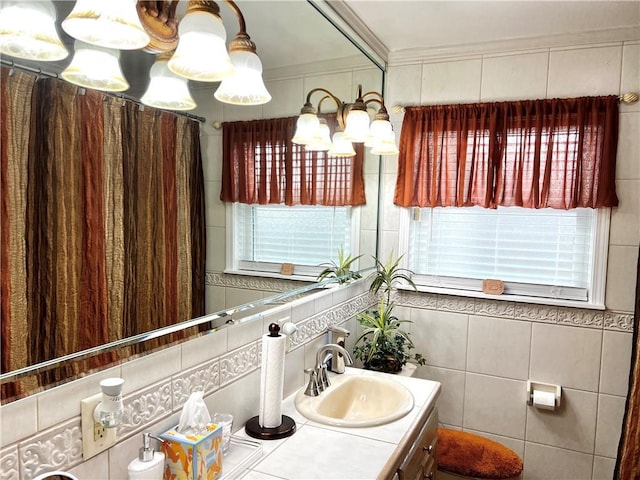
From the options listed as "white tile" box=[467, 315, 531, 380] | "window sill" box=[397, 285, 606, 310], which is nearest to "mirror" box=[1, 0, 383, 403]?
"window sill" box=[397, 285, 606, 310]

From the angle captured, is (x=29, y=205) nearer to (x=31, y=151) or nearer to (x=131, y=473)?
(x=31, y=151)

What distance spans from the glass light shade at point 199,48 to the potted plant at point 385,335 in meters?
1.57

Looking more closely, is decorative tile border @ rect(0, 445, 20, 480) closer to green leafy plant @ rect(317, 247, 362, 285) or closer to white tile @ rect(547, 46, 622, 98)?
green leafy plant @ rect(317, 247, 362, 285)

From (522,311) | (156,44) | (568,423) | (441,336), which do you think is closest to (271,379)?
(156,44)

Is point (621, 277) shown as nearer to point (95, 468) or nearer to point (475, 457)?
point (475, 457)

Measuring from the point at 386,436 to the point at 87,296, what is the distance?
960 mm

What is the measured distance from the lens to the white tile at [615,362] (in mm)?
2266

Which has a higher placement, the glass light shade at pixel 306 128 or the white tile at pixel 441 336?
the glass light shade at pixel 306 128

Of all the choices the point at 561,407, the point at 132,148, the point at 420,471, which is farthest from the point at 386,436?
the point at 561,407

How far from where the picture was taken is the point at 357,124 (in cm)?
200

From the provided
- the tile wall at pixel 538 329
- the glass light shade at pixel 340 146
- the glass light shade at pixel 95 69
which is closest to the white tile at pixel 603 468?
the tile wall at pixel 538 329

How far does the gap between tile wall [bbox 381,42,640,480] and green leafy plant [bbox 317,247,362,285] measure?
43cm

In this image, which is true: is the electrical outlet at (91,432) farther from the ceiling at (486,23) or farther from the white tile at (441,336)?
the white tile at (441,336)

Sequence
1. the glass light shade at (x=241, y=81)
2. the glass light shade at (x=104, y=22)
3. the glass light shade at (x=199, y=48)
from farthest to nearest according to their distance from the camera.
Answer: the glass light shade at (x=241, y=81), the glass light shade at (x=199, y=48), the glass light shade at (x=104, y=22)
